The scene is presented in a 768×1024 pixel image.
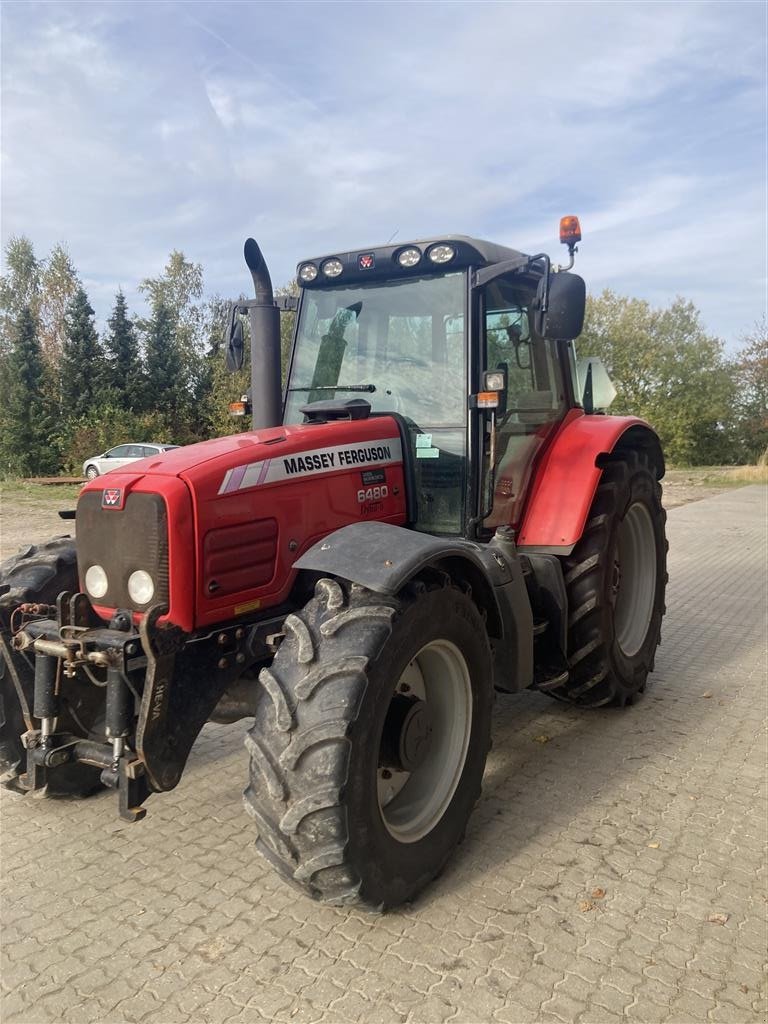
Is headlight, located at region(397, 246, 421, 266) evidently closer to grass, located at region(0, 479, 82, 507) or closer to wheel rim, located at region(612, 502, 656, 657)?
wheel rim, located at region(612, 502, 656, 657)

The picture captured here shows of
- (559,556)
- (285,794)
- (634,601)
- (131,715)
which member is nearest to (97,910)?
(131,715)

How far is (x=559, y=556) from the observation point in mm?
4082

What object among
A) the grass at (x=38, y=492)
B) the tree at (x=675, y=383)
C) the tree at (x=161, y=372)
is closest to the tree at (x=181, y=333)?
the tree at (x=161, y=372)

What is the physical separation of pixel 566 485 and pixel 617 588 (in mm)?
762

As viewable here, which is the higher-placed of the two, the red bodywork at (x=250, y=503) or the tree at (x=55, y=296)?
the tree at (x=55, y=296)

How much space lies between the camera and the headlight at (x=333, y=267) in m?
3.93

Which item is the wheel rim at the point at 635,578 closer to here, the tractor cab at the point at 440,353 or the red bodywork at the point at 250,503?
the tractor cab at the point at 440,353

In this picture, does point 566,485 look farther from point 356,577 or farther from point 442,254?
point 356,577

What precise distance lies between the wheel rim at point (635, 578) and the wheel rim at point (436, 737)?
2.05 m

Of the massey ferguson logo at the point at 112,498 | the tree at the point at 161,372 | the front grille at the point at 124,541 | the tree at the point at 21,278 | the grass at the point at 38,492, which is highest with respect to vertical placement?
the tree at the point at 21,278

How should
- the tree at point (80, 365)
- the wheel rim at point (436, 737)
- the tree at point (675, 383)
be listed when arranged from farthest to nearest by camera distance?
the tree at point (675, 383)
the tree at point (80, 365)
the wheel rim at point (436, 737)

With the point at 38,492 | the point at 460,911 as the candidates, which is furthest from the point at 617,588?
the point at 38,492

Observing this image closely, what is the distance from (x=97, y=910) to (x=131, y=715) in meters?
0.76

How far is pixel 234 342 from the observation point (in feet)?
13.4
